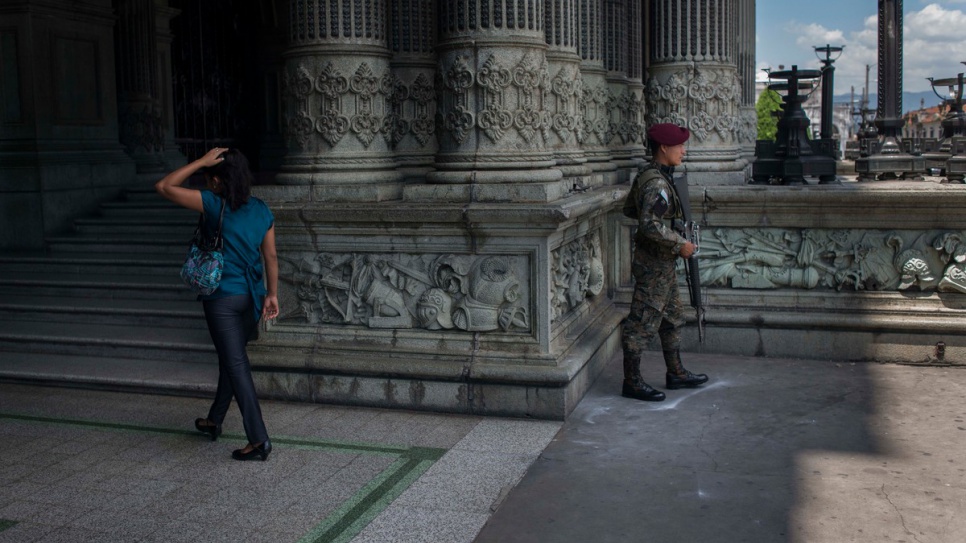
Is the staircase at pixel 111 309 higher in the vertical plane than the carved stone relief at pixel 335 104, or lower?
lower

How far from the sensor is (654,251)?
7.51 meters

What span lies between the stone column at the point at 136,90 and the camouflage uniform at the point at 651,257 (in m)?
8.28

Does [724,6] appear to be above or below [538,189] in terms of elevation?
above

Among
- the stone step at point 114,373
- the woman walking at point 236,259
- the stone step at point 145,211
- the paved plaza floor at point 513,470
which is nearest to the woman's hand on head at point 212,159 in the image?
the woman walking at point 236,259

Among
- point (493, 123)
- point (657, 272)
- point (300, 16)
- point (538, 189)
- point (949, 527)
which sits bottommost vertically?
point (949, 527)

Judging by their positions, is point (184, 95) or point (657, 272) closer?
point (657, 272)

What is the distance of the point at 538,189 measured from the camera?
732cm

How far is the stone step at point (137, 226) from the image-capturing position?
11.3m

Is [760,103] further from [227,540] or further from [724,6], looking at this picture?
[227,540]

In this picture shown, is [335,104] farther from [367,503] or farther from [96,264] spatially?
[96,264]

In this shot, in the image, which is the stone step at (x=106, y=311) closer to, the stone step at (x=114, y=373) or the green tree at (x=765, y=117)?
the stone step at (x=114, y=373)

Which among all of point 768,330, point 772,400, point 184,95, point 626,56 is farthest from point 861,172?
point 184,95

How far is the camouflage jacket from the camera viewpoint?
730 cm

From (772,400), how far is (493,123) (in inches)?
115
